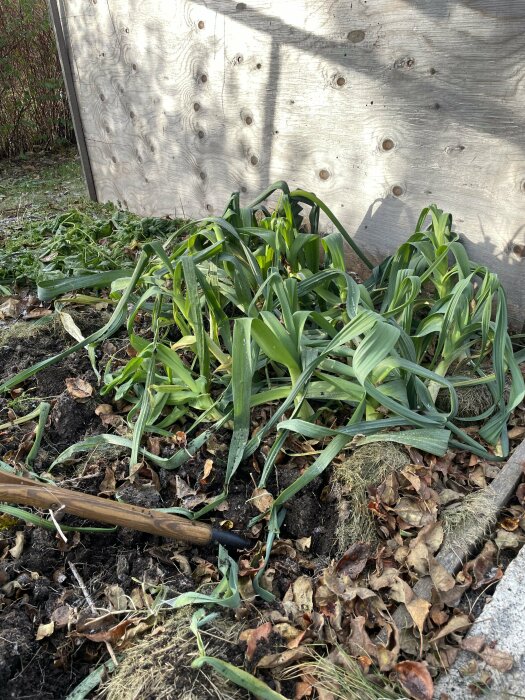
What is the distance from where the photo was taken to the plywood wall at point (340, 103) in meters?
2.25

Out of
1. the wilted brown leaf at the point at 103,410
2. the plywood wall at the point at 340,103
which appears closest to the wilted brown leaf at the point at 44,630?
the wilted brown leaf at the point at 103,410

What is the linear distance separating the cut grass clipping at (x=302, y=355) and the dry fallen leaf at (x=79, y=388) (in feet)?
0.27

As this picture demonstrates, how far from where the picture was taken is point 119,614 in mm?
1456

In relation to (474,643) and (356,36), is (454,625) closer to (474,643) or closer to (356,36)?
(474,643)

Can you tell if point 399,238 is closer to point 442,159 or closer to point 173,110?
point 442,159

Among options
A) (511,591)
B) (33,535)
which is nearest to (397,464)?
(511,591)

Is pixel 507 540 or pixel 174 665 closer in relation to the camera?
pixel 174 665

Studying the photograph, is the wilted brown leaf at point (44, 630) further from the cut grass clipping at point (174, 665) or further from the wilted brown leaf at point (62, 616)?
the cut grass clipping at point (174, 665)

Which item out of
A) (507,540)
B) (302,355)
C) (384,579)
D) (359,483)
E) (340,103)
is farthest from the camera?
(340,103)

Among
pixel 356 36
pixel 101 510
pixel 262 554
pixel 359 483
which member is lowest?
pixel 262 554

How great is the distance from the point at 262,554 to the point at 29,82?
6357mm

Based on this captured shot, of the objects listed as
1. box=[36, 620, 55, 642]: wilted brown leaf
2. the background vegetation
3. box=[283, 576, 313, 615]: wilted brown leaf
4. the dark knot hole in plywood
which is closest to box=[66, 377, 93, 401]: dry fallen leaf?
box=[36, 620, 55, 642]: wilted brown leaf

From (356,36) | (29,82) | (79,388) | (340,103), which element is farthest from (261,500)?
(29,82)

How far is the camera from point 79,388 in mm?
2141
